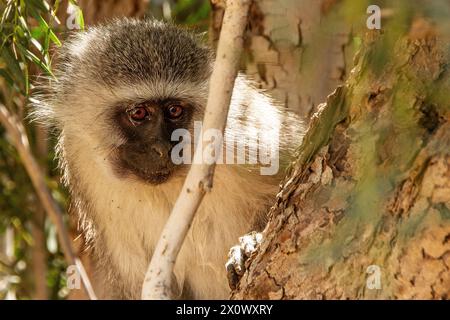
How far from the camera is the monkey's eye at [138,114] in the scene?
3.25m

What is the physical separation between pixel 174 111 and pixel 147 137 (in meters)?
0.22

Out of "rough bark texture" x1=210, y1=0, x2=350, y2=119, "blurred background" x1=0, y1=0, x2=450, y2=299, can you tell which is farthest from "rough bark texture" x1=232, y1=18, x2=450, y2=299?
"rough bark texture" x1=210, y1=0, x2=350, y2=119

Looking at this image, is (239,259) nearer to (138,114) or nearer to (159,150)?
(159,150)

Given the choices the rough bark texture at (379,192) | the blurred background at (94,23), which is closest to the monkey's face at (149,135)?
the blurred background at (94,23)

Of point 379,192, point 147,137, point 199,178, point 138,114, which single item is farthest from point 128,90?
point 379,192

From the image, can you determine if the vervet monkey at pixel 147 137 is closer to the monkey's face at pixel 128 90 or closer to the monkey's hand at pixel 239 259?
the monkey's face at pixel 128 90

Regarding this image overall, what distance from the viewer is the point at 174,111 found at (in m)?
3.30

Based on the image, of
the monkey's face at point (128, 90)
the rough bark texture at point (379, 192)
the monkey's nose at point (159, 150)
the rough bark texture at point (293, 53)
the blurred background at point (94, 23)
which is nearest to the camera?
the rough bark texture at point (379, 192)

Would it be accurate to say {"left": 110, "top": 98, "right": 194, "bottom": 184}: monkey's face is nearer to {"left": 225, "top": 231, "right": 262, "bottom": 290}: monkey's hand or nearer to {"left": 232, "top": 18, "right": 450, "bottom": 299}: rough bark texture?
{"left": 225, "top": 231, "right": 262, "bottom": 290}: monkey's hand

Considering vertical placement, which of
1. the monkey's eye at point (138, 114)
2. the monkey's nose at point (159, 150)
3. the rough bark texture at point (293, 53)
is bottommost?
the monkey's nose at point (159, 150)

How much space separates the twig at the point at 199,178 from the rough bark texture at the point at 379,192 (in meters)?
0.35

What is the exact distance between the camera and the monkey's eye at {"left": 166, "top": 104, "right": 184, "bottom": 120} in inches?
130

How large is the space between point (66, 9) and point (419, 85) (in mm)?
2397
